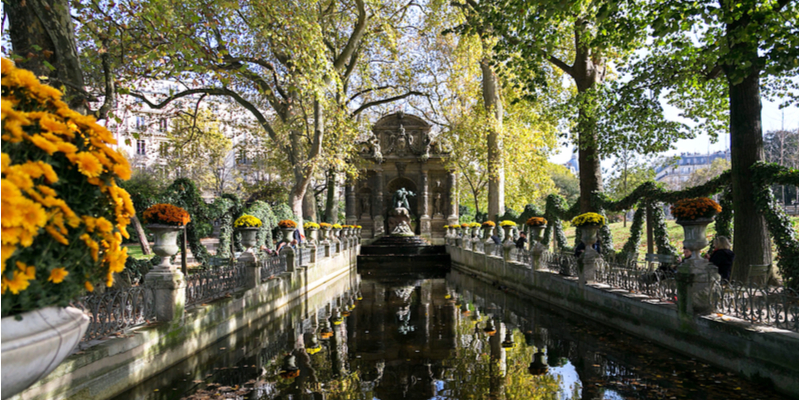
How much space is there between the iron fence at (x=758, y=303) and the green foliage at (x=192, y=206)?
1349 centimetres

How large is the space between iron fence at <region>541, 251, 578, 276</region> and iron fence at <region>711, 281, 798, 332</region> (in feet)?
13.6

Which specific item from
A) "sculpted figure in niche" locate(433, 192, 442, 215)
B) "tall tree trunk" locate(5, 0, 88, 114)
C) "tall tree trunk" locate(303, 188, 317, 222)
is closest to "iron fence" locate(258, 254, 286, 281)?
"tall tree trunk" locate(5, 0, 88, 114)

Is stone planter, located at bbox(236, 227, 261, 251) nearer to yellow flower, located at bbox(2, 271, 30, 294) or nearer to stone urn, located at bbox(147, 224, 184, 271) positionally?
stone urn, located at bbox(147, 224, 184, 271)

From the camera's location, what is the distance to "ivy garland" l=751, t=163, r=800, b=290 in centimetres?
877

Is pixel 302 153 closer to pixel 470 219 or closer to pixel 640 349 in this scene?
pixel 640 349

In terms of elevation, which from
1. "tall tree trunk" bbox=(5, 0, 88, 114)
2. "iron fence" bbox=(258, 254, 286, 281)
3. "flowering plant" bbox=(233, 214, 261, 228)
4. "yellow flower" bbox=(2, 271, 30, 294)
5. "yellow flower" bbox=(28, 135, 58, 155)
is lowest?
"iron fence" bbox=(258, 254, 286, 281)

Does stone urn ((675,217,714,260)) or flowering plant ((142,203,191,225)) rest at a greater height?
flowering plant ((142,203,191,225))

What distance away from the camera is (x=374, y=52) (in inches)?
1088

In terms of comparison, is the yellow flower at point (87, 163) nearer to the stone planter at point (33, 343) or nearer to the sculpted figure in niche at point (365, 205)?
the stone planter at point (33, 343)

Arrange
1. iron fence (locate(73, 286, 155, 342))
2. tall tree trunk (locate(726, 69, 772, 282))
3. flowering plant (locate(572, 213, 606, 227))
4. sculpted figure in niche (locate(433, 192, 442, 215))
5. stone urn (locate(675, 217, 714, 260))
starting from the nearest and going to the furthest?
iron fence (locate(73, 286, 155, 342)), stone urn (locate(675, 217, 714, 260)), tall tree trunk (locate(726, 69, 772, 282)), flowering plant (locate(572, 213, 606, 227)), sculpted figure in niche (locate(433, 192, 442, 215))

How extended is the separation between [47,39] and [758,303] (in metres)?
10.9

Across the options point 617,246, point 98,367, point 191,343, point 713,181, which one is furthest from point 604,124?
point 617,246

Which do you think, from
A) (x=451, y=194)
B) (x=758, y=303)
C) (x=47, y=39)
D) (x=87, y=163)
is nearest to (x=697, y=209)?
(x=758, y=303)

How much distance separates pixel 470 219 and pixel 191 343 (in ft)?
150
